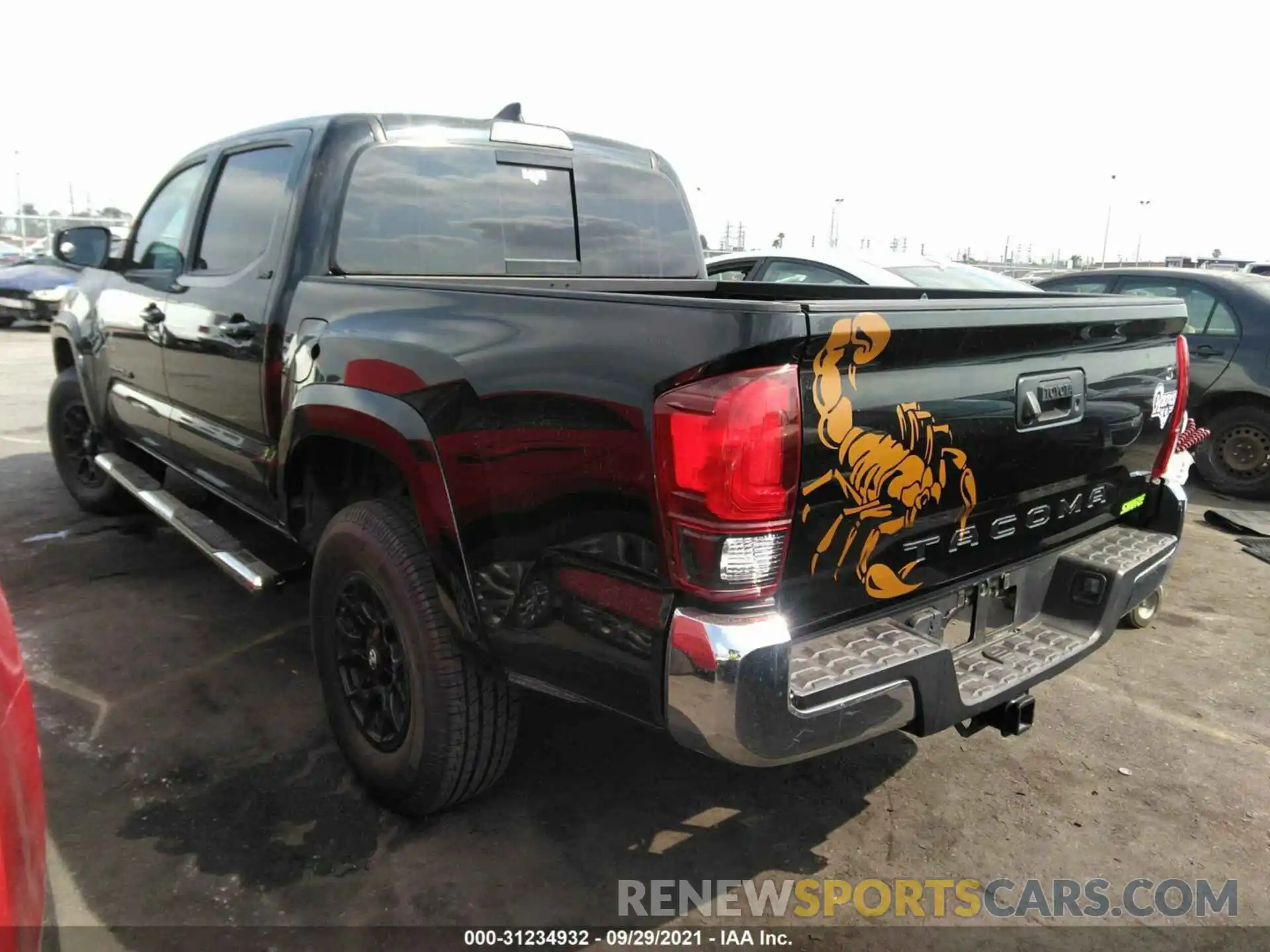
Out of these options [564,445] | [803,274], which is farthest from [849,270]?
Result: [564,445]

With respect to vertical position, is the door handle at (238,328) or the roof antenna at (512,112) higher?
the roof antenna at (512,112)

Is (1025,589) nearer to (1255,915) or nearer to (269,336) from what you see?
(1255,915)

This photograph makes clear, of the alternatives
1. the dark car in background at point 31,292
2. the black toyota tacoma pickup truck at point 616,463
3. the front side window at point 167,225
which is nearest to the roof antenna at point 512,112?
the black toyota tacoma pickup truck at point 616,463

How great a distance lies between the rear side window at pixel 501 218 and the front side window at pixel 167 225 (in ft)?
4.37

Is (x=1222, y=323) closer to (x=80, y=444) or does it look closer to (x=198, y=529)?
(x=198, y=529)

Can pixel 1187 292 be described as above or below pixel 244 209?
below

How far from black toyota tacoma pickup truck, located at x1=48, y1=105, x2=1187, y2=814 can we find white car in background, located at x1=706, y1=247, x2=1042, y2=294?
3.34 meters

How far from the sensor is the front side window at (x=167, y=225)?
13.2ft

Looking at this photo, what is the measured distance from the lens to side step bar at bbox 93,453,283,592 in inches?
124

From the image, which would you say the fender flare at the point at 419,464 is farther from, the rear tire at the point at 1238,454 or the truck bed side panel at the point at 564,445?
the rear tire at the point at 1238,454

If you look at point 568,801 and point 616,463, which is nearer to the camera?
point 616,463

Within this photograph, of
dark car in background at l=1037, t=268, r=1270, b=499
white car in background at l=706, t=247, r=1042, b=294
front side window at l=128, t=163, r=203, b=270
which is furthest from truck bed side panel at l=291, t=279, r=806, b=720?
dark car in background at l=1037, t=268, r=1270, b=499

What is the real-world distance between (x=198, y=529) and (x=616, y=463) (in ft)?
7.96

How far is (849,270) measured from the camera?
21.9ft
